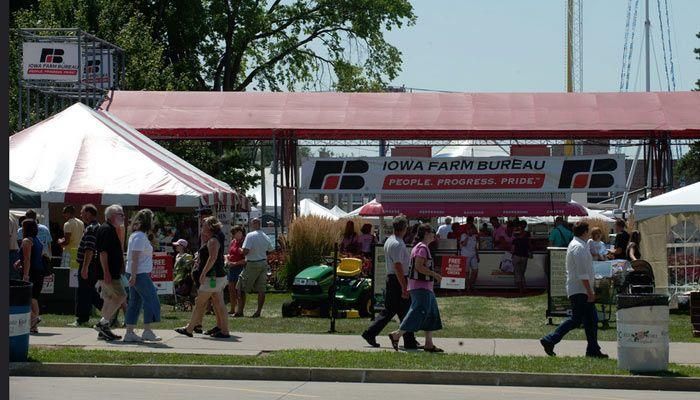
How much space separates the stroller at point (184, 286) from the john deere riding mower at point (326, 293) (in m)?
1.95

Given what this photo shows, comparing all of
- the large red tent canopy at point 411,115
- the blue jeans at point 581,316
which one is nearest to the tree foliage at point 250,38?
the large red tent canopy at point 411,115

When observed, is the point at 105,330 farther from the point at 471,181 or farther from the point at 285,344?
the point at 471,181

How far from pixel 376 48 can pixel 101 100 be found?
26.9 meters

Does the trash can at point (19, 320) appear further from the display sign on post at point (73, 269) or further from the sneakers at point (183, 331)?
the display sign on post at point (73, 269)

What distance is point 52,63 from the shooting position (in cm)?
2752

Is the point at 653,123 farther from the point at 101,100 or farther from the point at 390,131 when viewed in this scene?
the point at 101,100

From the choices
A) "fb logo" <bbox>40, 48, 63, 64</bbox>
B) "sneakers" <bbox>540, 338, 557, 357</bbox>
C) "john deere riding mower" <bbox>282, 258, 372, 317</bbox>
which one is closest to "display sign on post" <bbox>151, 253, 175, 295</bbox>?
"john deere riding mower" <bbox>282, 258, 372, 317</bbox>

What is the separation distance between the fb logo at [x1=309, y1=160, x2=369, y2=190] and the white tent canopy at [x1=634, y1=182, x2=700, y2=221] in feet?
32.9

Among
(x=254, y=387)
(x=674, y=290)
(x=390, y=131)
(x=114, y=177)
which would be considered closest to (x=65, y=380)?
(x=254, y=387)

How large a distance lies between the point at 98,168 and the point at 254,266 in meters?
4.14

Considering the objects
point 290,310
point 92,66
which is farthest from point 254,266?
point 92,66

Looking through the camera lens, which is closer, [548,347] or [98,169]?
[548,347]

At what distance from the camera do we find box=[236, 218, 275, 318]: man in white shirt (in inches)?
837

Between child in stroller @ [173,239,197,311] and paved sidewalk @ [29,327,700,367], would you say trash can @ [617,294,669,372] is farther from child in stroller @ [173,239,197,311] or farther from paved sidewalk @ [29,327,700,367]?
child in stroller @ [173,239,197,311]
